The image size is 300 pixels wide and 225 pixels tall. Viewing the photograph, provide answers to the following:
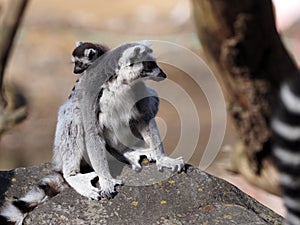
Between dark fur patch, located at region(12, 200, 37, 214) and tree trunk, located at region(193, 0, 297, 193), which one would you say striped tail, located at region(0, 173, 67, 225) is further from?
tree trunk, located at region(193, 0, 297, 193)

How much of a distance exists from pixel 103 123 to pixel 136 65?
0.29 m

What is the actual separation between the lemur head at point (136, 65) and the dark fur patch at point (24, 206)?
2.21ft

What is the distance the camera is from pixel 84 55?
3.27 metres

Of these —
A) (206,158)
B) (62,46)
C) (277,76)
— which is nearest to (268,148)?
(277,76)

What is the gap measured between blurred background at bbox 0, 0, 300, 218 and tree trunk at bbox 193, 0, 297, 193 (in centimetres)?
107

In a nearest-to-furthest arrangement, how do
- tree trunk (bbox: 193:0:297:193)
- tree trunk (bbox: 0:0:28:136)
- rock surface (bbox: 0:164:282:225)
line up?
rock surface (bbox: 0:164:282:225) → tree trunk (bbox: 193:0:297:193) → tree trunk (bbox: 0:0:28:136)

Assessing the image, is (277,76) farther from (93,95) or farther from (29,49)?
(29,49)

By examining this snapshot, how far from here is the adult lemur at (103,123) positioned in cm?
319

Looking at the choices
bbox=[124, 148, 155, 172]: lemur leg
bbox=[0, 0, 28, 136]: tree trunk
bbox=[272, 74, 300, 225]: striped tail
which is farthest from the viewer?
bbox=[0, 0, 28, 136]: tree trunk

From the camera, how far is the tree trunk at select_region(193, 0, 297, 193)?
511 centimetres

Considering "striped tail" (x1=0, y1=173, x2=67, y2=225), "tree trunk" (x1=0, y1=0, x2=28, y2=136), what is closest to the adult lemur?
"striped tail" (x1=0, y1=173, x2=67, y2=225)

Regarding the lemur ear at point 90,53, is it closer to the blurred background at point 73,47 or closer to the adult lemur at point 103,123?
the adult lemur at point 103,123

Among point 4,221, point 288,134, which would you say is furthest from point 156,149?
point 288,134

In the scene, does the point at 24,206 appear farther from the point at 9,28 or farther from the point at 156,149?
the point at 9,28
